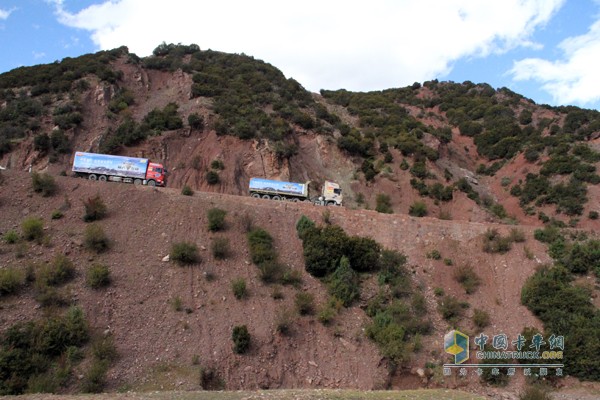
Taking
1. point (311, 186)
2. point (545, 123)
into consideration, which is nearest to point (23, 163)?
point (311, 186)

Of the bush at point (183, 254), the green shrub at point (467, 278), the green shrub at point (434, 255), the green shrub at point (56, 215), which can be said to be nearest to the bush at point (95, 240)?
the green shrub at point (56, 215)

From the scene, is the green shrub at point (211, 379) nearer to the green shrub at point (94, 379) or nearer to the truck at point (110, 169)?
the green shrub at point (94, 379)

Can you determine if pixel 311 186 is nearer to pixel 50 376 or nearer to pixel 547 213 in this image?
pixel 547 213

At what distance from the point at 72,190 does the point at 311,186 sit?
22.0 m

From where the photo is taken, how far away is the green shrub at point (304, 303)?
79.8ft

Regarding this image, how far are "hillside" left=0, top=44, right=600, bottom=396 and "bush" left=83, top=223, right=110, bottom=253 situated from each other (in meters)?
0.31

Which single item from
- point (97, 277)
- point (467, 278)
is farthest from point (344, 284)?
point (97, 277)

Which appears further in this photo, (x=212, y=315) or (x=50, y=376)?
(x=212, y=315)

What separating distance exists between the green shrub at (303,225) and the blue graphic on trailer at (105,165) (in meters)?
13.3

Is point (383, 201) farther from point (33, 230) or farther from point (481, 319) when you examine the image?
point (33, 230)

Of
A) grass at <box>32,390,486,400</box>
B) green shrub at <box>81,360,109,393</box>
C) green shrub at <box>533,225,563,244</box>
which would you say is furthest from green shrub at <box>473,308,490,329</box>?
green shrub at <box>81,360,109,393</box>

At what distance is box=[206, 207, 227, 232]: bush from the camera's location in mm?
28281

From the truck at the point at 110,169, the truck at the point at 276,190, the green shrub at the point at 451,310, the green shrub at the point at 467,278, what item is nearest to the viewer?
the green shrub at the point at 451,310

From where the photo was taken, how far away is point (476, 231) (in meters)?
31.6
